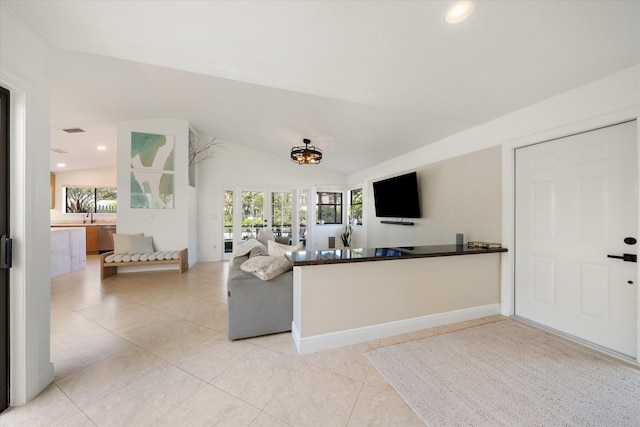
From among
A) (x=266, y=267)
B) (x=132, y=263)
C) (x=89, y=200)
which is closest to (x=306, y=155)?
(x=266, y=267)

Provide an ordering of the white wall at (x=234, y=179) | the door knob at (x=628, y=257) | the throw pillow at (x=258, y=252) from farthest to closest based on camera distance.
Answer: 1. the white wall at (x=234, y=179)
2. the throw pillow at (x=258, y=252)
3. the door knob at (x=628, y=257)

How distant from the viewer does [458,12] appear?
52.1 inches

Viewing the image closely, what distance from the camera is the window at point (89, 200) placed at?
6922mm

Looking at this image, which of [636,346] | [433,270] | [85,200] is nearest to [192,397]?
[433,270]

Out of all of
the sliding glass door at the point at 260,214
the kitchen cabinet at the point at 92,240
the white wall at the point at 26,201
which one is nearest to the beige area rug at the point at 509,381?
the white wall at the point at 26,201

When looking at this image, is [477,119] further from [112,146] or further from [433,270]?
[112,146]

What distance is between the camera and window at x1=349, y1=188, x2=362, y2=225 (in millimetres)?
6132

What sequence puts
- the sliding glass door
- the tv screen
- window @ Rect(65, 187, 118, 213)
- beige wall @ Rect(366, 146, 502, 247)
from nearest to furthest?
1. beige wall @ Rect(366, 146, 502, 247)
2. the tv screen
3. the sliding glass door
4. window @ Rect(65, 187, 118, 213)

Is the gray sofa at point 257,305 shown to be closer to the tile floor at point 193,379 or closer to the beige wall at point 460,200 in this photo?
the tile floor at point 193,379

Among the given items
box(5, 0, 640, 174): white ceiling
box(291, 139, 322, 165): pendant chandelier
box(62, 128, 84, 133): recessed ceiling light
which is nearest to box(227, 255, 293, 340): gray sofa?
box(5, 0, 640, 174): white ceiling

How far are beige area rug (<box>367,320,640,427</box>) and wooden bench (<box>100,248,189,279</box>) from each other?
410cm

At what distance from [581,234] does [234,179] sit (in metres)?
6.01

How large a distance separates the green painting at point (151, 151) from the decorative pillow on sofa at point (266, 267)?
361 centimetres

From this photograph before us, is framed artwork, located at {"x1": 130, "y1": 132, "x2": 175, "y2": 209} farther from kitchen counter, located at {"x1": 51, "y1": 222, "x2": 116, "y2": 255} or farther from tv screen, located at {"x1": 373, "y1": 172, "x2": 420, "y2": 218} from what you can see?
tv screen, located at {"x1": 373, "y1": 172, "x2": 420, "y2": 218}
